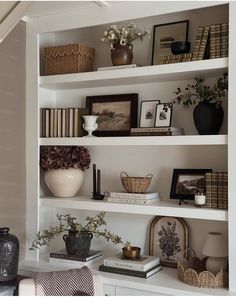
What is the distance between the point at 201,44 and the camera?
2479 mm

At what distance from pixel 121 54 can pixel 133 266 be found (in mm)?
1304

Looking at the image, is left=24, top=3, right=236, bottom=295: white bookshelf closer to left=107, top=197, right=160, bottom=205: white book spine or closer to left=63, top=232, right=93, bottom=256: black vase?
→ left=107, top=197, right=160, bottom=205: white book spine

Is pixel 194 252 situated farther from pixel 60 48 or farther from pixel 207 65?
pixel 60 48

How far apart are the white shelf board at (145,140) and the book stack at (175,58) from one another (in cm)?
46

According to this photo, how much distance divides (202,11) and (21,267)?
6.63ft

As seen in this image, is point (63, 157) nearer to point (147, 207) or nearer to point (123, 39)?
point (147, 207)

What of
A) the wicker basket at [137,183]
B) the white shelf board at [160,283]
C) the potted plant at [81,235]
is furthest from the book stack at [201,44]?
the white shelf board at [160,283]

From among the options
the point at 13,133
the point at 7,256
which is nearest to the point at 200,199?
the point at 7,256

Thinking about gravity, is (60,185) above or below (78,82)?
below

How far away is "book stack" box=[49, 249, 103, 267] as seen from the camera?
107 inches

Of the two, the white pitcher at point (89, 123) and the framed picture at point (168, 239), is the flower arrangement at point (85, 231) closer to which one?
the framed picture at point (168, 239)

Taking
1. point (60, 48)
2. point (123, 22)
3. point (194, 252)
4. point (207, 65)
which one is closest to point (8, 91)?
point (60, 48)

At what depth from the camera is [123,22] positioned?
9.53 ft

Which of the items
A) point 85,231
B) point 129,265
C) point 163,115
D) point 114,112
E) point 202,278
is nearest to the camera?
point 202,278
